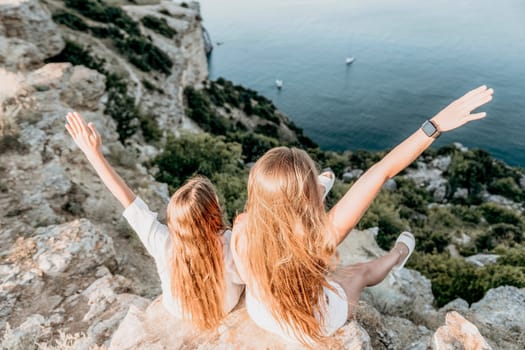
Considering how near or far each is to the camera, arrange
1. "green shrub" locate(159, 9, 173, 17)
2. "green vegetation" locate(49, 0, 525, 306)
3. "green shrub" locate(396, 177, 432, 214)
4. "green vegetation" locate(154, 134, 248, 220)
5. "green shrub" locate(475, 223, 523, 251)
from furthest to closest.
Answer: "green shrub" locate(159, 9, 173, 17)
"green shrub" locate(396, 177, 432, 214)
"green shrub" locate(475, 223, 523, 251)
"green vegetation" locate(154, 134, 248, 220)
"green vegetation" locate(49, 0, 525, 306)

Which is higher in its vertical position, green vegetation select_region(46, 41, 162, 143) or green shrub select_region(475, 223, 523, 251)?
green vegetation select_region(46, 41, 162, 143)

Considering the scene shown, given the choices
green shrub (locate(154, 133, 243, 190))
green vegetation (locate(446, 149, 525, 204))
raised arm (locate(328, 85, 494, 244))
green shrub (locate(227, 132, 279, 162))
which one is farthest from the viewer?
green vegetation (locate(446, 149, 525, 204))

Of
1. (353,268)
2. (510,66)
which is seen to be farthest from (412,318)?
(510,66)

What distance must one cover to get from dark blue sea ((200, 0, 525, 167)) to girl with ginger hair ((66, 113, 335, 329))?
124ft

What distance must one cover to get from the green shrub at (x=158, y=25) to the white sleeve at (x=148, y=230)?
25709mm

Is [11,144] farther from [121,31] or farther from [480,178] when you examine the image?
[480,178]

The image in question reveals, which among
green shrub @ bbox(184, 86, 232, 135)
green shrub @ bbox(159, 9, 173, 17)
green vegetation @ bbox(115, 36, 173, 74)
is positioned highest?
green shrub @ bbox(159, 9, 173, 17)

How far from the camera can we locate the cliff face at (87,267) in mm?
3035

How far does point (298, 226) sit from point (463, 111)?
1375 millimetres

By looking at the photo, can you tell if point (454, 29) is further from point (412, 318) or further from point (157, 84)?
point (412, 318)

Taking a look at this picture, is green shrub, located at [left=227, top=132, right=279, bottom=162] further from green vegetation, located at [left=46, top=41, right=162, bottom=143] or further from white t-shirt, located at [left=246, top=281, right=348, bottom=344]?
white t-shirt, located at [left=246, top=281, right=348, bottom=344]

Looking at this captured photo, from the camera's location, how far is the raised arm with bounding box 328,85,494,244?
7.12 ft

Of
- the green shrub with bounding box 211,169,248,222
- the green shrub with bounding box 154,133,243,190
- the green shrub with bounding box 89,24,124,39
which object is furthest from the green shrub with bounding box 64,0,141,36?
the green shrub with bounding box 211,169,248,222

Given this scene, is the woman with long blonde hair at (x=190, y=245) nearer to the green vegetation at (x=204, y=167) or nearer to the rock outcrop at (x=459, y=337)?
the rock outcrop at (x=459, y=337)
